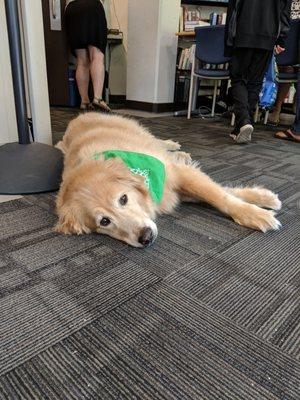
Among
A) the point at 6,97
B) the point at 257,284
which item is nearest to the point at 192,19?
the point at 6,97

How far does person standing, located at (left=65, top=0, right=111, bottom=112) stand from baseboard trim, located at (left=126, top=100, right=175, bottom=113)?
81cm

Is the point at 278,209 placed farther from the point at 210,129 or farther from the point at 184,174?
the point at 210,129

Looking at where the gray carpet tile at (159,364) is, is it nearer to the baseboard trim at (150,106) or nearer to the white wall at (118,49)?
the baseboard trim at (150,106)

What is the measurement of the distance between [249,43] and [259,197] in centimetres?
222

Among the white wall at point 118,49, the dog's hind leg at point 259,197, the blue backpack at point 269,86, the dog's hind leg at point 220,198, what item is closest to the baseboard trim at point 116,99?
the white wall at point 118,49

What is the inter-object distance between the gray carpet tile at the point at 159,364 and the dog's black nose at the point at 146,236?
0.37 metres

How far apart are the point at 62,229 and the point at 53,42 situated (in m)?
5.16

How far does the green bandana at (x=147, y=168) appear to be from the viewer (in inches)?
58.9

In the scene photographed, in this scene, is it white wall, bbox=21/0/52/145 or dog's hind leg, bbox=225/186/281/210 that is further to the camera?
white wall, bbox=21/0/52/145

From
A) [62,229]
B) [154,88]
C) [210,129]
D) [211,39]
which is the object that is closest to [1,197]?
[62,229]

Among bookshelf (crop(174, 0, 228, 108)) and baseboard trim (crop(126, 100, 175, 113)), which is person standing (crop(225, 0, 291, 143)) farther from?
bookshelf (crop(174, 0, 228, 108))

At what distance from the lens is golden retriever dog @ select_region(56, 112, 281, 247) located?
134 cm

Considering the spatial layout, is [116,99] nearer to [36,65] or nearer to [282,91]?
[282,91]

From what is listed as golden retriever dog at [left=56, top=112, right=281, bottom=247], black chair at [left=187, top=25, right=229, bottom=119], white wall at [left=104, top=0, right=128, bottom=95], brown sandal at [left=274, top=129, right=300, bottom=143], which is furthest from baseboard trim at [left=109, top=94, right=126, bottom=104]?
golden retriever dog at [left=56, top=112, right=281, bottom=247]
